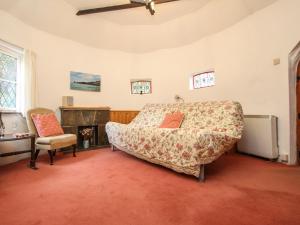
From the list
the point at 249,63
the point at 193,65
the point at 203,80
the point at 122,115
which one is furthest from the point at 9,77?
the point at 249,63

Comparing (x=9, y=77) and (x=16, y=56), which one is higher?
(x=16, y=56)

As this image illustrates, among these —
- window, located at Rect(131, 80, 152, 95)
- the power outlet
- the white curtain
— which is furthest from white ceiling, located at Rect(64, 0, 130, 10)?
the power outlet

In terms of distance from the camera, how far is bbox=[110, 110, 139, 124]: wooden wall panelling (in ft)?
15.7

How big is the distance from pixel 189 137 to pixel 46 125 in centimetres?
262

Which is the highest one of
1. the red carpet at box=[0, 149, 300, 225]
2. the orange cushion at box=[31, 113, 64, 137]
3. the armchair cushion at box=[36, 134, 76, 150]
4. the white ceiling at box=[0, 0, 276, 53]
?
the white ceiling at box=[0, 0, 276, 53]

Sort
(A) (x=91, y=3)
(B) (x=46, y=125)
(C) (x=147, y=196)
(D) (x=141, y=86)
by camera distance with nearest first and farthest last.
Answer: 1. (C) (x=147, y=196)
2. (B) (x=46, y=125)
3. (A) (x=91, y=3)
4. (D) (x=141, y=86)

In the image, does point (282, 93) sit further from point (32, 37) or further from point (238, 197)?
point (32, 37)

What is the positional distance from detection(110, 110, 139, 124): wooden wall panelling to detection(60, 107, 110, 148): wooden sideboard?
10.8 inches

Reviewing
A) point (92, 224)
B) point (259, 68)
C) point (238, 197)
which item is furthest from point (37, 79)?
point (259, 68)

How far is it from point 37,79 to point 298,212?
4.40 m

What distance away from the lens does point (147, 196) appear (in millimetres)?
1738

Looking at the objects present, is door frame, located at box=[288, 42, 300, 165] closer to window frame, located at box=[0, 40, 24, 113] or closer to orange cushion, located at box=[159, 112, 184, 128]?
orange cushion, located at box=[159, 112, 184, 128]

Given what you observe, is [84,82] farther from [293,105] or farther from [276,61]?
[293,105]

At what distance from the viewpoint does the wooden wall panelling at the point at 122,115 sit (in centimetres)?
479
